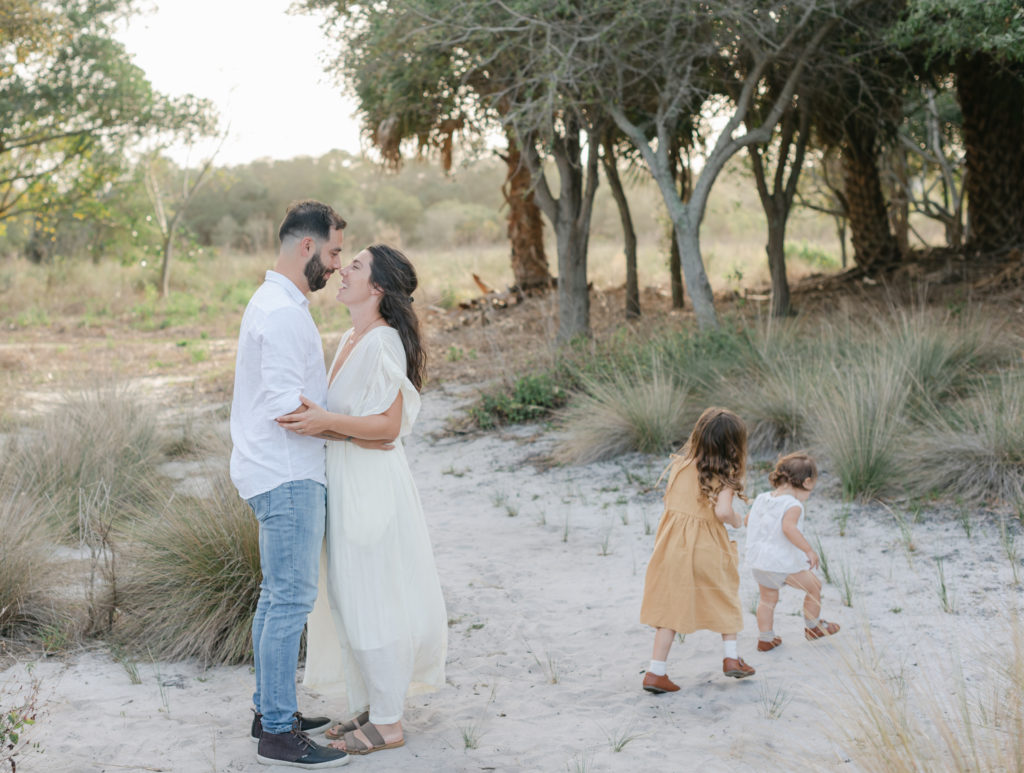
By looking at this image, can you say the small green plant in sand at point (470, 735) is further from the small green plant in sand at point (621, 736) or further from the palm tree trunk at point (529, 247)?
the palm tree trunk at point (529, 247)

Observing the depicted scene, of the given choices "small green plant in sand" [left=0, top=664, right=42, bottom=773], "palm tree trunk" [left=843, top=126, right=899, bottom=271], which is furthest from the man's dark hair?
"palm tree trunk" [left=843, top=126, right=899, bottom=271]

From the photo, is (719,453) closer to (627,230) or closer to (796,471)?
(796,471)

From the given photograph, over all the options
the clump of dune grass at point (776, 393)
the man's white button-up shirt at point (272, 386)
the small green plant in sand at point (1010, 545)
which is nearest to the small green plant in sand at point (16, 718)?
the man's white button-up shirt at point (272, 386)

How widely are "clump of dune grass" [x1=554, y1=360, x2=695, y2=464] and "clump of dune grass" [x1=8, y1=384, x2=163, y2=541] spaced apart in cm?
343

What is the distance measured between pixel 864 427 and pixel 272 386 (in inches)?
190

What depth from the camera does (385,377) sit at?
340 cm

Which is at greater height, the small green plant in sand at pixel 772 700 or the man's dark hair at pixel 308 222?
the man's dark hair at pixel 308 222

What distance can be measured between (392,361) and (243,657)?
1.96 metres

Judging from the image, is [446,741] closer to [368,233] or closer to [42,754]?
[42,754]

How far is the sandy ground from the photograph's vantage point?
349 cm

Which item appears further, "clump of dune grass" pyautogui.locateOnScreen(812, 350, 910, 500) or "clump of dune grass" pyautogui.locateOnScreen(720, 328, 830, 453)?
"clump of dune grass" pyautogui.locateOnScreen(720, 328, 830, 453)

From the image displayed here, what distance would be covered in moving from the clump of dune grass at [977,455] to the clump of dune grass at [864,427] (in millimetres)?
186

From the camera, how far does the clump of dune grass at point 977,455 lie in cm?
629

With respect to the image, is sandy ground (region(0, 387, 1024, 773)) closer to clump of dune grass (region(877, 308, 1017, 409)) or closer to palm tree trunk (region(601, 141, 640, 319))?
clump of dune grass (region(877, 308, 1017, 409))
